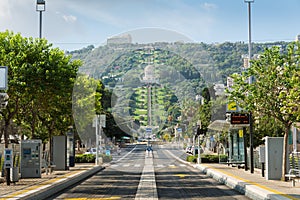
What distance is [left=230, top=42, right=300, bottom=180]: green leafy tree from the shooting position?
24.3 meters

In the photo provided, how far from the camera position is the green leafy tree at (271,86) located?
79.8 ft

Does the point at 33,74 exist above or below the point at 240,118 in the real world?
above

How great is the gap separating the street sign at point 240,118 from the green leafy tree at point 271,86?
227 inches

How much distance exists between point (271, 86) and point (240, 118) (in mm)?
7354

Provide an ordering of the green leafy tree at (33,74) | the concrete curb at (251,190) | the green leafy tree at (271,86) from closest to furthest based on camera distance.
A: the concrete curb at (251,190), the green leafy tree at (271,86), the green leafy tree at (33,74)

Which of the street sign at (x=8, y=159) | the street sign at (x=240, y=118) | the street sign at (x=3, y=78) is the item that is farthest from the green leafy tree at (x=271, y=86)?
the street sign at (x=3, y=78)

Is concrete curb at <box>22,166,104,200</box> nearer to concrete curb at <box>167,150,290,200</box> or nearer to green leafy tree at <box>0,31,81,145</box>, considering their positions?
green leafy tree at <box>0,31,81,145</box>

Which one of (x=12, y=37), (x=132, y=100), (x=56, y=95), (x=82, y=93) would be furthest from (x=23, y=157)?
(x=132, y=100)

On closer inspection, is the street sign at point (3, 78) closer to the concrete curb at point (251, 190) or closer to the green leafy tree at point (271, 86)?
the concrete curb at point (251, 190)

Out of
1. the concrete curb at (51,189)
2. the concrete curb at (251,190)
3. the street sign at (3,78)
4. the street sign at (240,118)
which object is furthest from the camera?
the street sign at (240,118)

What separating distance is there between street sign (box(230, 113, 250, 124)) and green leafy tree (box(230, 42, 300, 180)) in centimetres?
577

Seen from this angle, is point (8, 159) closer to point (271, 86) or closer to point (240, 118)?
point (271, 86)

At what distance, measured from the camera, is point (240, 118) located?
105 ft

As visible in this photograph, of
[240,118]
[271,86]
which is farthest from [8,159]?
[240,118]
